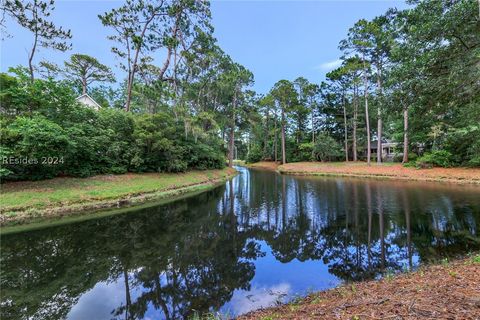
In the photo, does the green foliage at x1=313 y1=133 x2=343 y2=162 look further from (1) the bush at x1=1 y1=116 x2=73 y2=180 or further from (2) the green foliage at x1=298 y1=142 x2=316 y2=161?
(1) the bush at x1=1 y1=116 x2=73 y2=180

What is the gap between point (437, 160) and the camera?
20312 mm

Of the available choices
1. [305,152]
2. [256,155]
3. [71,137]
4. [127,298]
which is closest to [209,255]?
[127,298]

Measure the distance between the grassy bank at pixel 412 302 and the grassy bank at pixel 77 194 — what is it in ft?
32.9

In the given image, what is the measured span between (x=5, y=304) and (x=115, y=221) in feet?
16.4

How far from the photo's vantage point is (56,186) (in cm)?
1153

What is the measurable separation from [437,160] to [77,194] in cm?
2707

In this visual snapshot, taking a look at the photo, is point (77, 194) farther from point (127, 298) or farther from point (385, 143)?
point (385, 143)

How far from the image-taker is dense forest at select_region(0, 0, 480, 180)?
7.56 metres

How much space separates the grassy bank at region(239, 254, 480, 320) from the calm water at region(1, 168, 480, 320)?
4.13ft

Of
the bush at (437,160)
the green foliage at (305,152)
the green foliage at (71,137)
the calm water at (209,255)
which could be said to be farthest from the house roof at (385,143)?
the green foliage at (71,137)

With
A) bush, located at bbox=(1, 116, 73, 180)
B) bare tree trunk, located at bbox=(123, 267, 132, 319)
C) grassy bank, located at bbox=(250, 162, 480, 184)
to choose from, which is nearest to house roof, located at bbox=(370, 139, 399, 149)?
grassy bank, located at bbox=(250, 162, 480, 184)

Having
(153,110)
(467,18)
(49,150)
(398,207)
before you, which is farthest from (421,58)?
(153,110)

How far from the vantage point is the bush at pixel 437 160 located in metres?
19.8

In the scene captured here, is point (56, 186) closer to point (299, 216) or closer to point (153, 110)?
point (299, 216)
